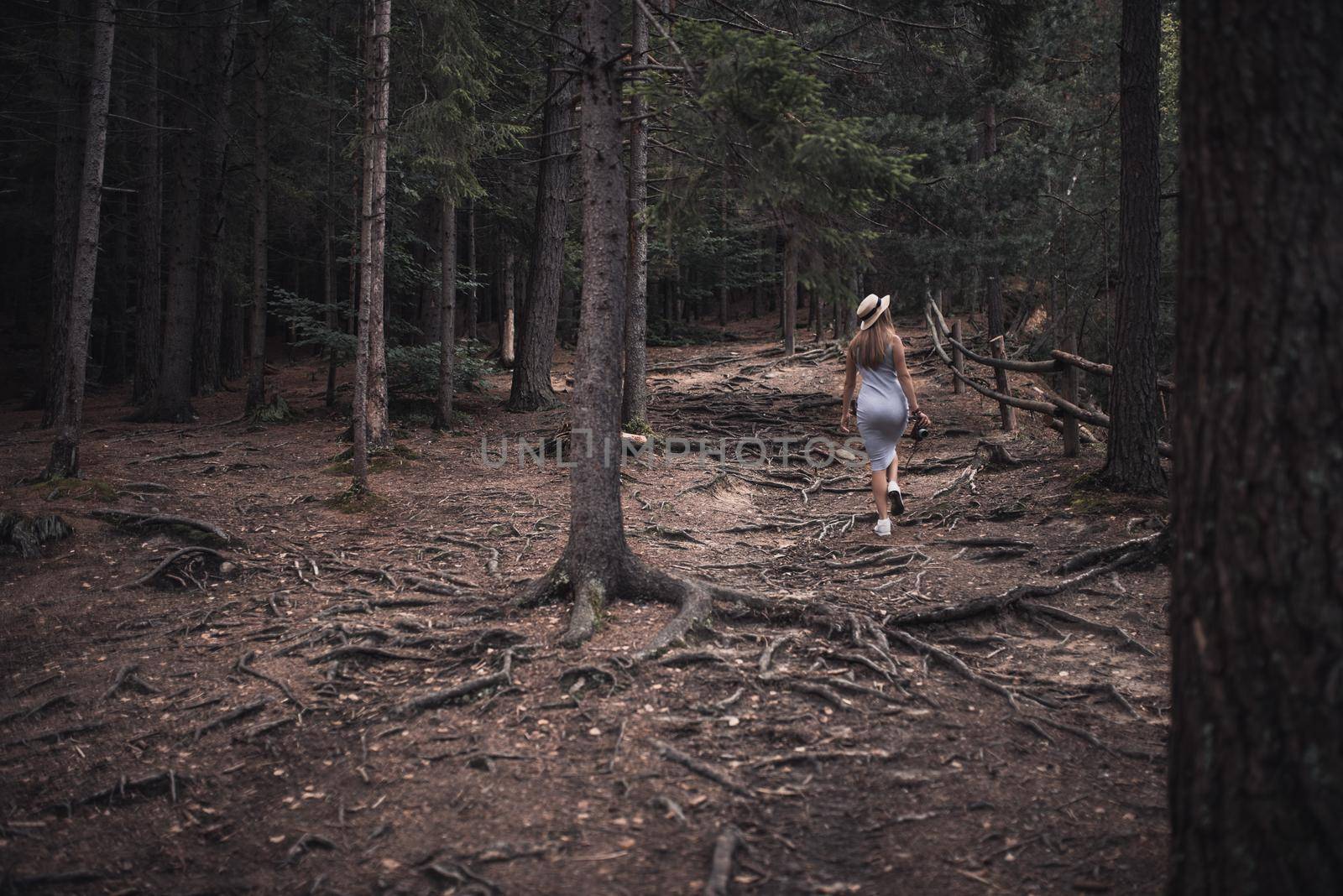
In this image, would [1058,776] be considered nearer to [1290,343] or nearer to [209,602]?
[1290,343]

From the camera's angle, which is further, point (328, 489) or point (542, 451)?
point (542, 451)

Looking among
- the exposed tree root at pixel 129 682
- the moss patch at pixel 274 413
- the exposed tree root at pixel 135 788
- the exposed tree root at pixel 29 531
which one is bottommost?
the exposed tree root at pixel 135 788

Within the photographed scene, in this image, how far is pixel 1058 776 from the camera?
3734 mm

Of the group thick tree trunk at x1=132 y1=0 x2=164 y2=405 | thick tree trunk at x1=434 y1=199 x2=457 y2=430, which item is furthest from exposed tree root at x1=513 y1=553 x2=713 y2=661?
thick tree trunk at x1=132 y1=0 x2=164 y2=405

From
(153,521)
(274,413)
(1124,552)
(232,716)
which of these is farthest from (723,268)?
(232,716)

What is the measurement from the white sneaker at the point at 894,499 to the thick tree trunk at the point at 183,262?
13.2 meters

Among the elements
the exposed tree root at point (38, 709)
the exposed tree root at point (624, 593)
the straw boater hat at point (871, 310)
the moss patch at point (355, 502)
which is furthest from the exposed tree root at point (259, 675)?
the straw boater hat at point (871, 310)

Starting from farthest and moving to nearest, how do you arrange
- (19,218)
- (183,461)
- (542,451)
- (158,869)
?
(19,218) < (542,451) < (183,461) < (158,869)

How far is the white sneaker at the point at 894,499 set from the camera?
8117 millimetres

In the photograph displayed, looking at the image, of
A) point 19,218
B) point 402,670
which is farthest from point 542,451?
point 19,218

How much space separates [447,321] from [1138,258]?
9.85 metres

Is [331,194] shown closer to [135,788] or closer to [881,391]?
[881,391]

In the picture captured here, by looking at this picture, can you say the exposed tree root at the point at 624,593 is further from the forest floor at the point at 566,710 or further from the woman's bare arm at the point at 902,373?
the woman's bare arm at the point at 902,373

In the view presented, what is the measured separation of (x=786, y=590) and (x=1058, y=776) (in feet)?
9.01
